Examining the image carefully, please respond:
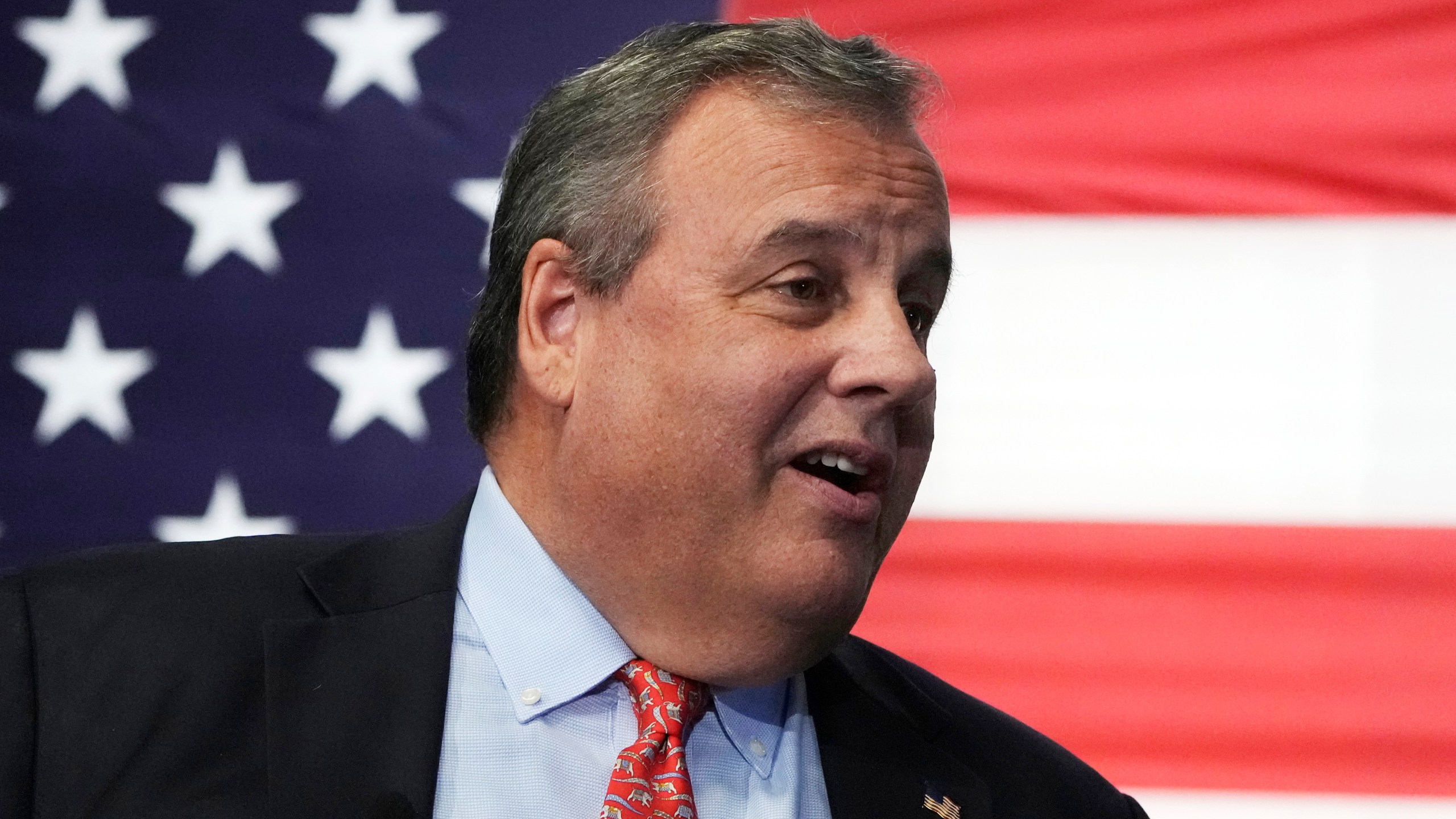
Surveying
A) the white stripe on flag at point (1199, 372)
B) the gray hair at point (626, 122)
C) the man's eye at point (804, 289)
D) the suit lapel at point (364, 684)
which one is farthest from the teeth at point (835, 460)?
the white stripe on flag at point (1199, 372)

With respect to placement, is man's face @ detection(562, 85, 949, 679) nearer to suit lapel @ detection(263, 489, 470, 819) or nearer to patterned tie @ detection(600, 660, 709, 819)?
patterned tie @ detection(600, 660, 709, 819)

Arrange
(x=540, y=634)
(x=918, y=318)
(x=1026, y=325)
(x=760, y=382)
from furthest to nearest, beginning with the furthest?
(x=1026, y=325), (x=918, y=318), (x=540, y=634), (x=760, y=382)

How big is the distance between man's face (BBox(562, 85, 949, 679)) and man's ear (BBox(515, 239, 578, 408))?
0.09 ft

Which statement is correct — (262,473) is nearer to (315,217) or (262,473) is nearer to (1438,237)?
(315,217)

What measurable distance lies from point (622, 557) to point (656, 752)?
0.19 m

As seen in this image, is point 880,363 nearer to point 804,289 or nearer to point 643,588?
point 804,289

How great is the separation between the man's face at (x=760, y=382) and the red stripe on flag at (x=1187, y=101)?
1.06 metres

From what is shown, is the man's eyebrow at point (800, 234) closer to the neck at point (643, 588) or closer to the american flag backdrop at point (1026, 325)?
the neck at point (643, 588)

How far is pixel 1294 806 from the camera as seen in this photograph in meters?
2.37

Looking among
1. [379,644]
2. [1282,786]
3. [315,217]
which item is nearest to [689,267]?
[379,644]

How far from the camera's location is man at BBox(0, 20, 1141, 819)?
4.43 feet

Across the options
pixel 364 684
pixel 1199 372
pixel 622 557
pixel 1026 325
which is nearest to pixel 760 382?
pixel 622 557

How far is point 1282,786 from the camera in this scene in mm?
2369

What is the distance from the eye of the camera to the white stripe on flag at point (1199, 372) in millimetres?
2395
